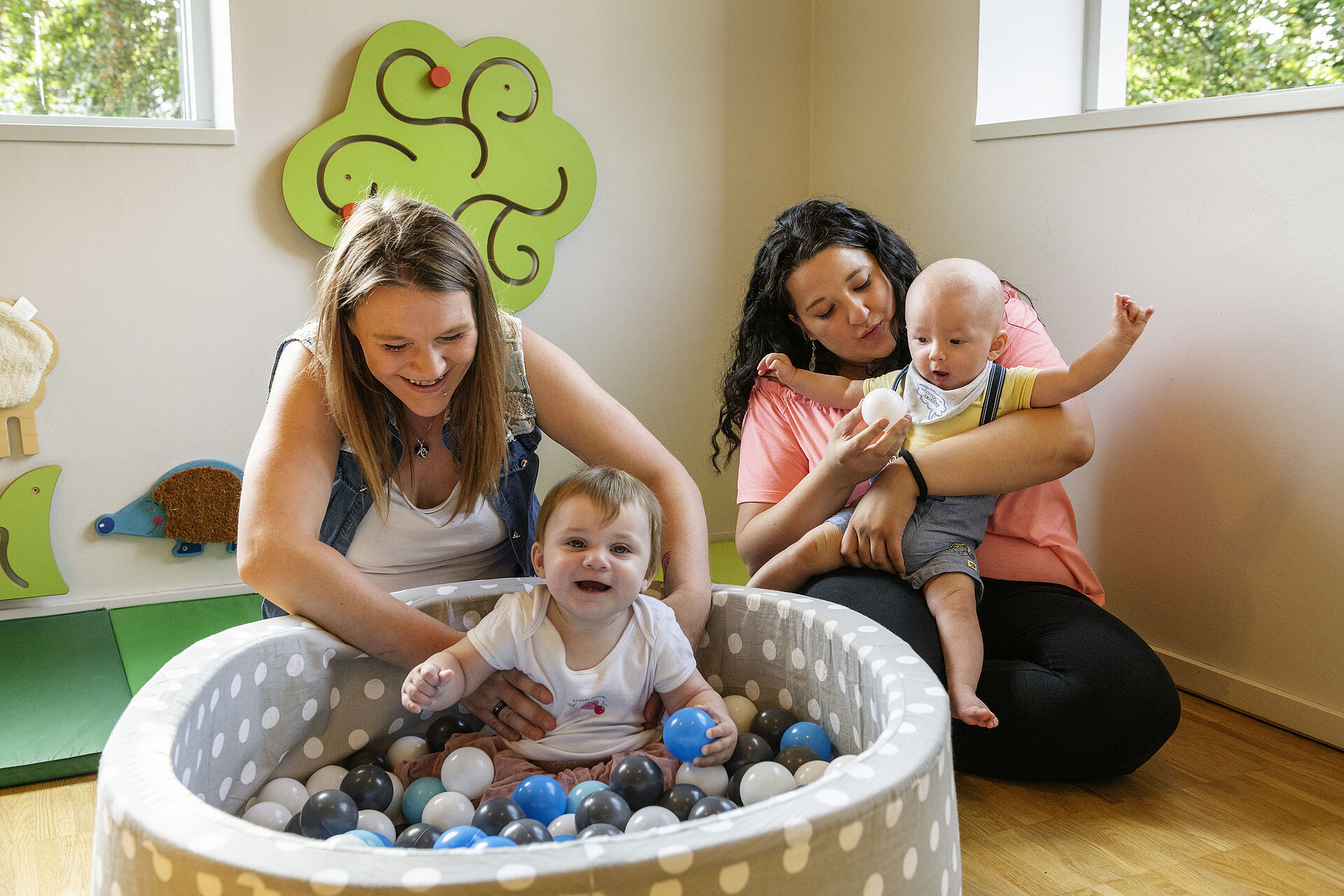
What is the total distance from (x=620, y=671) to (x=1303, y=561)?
128 cm

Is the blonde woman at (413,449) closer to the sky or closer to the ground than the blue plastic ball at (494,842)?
closer to the sky

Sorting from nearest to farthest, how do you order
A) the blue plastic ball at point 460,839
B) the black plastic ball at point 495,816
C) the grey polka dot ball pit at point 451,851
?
the grey polka dot ball pit at point 451,851
the blue plastic ball at point 460,839
the black plastic ball at point 495,816

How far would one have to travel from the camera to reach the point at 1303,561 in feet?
6.27

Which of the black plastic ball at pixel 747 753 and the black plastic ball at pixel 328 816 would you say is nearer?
the black plastic ball at pixel 328 816

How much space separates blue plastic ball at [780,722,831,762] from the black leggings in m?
0.26

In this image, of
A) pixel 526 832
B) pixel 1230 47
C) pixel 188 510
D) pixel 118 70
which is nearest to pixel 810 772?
pixel 526 832

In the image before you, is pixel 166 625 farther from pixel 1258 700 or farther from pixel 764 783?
pixel 1258 700

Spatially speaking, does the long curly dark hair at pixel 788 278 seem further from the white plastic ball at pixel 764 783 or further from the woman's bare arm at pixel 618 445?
the white plastic ball at pixel 764 783

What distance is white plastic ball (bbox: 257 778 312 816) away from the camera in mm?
1413

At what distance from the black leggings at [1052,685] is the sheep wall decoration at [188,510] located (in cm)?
180

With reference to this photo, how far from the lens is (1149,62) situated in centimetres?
241

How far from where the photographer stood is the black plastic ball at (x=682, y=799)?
52.6 inches

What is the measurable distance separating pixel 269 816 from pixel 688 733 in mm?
540

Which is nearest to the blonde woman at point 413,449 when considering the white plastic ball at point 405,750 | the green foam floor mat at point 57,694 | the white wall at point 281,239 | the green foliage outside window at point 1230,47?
the white plastic ball at point 405,750
